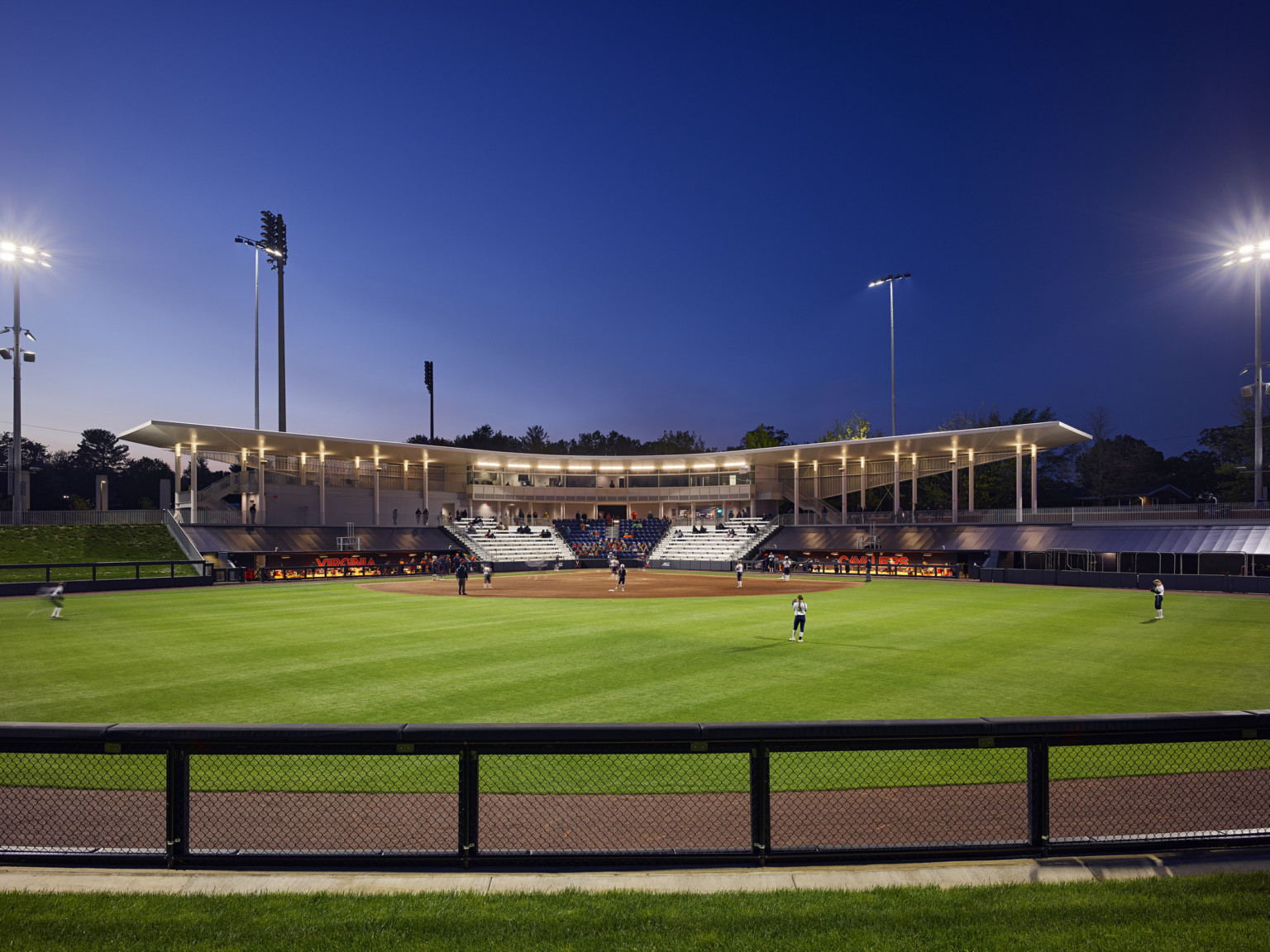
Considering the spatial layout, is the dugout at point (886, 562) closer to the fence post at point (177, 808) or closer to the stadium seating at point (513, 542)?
the stadium seating at point (513, 542)

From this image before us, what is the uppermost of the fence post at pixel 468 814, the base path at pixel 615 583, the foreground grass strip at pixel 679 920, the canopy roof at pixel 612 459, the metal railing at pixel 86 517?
the canopy roof at pixel 612 459

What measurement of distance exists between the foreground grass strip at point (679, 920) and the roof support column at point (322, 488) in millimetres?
56498

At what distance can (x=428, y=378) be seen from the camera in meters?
95.2

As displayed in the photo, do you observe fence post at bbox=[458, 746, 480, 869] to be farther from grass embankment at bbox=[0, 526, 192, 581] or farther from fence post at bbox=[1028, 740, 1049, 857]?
grass embankment at bbox=[0, 526, 192, 581]

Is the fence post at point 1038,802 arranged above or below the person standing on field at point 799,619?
above

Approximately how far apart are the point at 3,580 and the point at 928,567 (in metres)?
55.1

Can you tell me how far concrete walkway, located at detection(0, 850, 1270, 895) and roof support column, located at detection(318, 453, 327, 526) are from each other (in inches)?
2196

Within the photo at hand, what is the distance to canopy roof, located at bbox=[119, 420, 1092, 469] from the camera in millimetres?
47344

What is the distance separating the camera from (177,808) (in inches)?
195

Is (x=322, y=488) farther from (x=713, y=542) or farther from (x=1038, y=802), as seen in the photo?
(x=1038, y=802)

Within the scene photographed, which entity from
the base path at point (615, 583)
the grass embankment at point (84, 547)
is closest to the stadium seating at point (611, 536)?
the base path at point (615, 583)

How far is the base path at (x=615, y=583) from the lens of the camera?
3475cm

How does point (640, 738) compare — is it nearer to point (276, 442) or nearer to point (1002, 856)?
point (1002, 856)

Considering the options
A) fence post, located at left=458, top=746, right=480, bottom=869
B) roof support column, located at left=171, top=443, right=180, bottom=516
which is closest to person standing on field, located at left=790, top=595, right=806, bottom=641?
fence post, located at left=458, top=746, right=480, bottom=869
